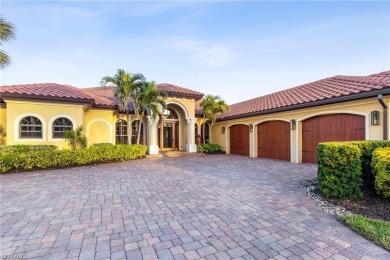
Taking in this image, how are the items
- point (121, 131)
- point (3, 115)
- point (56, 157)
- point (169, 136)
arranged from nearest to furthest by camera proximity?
point (56, 157), point (3, 115), point (121, 131), point (169, 136)

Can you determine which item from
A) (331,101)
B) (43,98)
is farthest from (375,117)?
(43,98)

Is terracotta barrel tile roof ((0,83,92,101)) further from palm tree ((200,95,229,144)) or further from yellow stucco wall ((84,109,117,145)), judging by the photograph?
palm tree ((200,95,229,144))

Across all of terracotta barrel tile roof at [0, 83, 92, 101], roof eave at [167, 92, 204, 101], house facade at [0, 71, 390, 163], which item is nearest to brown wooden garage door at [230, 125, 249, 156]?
house facade at [0, 71, 390, 163]

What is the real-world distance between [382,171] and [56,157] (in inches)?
478

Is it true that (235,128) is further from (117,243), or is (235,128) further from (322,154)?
(117,243)

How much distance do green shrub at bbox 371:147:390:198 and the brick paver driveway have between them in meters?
1.64

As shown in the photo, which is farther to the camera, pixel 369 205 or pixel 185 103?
pixel 185 103

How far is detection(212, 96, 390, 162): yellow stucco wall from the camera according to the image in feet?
25.4

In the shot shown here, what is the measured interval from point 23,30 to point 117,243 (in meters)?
10.3

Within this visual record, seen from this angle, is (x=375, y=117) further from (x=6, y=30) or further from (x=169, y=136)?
(x=6, y=30)

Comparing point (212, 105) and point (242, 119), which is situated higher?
point (212, 105)

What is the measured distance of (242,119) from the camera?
1535cm

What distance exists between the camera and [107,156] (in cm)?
1119

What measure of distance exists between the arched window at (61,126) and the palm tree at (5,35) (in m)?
4.03
